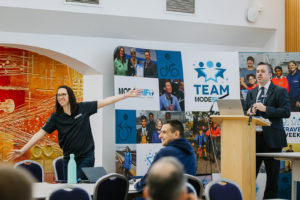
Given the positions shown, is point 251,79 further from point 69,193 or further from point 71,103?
point 69,193

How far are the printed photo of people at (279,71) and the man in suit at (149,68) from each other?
1.47 meters

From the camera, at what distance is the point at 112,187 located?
12.5 ft

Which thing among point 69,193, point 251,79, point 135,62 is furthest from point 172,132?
point 251,79

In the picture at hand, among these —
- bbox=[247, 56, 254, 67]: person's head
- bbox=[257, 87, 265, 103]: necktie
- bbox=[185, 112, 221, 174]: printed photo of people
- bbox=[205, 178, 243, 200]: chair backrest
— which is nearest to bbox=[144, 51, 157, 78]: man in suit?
bbox=[185, 112, 221, 174]: printed photo of people

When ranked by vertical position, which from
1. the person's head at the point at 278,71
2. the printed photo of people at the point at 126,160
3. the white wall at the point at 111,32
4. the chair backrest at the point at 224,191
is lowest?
the printed photo of people at the point at 126,160

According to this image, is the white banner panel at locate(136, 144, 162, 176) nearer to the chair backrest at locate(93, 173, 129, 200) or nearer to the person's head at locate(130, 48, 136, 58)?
the person's head at locate(130, 48, 136, 58)

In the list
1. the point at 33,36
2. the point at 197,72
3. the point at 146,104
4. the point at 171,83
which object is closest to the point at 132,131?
the point at 146,104

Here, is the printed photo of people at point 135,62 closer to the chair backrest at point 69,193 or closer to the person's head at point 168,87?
the person's head at point 168,87

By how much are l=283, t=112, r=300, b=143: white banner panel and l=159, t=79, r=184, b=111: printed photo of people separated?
1.74 metres

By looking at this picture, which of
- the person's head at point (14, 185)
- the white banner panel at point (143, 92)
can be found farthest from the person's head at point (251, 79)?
the person's head at point (14, 185)

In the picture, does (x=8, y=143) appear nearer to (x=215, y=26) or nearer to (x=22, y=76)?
(x=22, y=76)

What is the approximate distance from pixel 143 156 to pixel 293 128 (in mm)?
2495

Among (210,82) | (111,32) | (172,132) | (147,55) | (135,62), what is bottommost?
(172,132)

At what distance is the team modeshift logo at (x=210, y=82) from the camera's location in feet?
23.5
